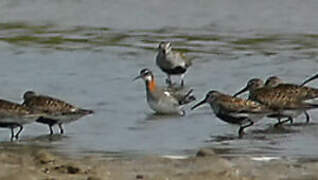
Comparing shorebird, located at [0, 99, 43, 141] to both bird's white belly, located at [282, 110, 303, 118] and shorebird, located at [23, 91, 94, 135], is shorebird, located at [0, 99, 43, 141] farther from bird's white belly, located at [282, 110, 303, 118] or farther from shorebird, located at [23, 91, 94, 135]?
bird's white belly, located at [282, 110, 303, 118]

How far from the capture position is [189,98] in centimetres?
1714

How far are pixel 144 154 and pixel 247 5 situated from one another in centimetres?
1534

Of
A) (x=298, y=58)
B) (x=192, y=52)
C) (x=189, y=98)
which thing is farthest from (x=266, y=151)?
(x=192, y=52)

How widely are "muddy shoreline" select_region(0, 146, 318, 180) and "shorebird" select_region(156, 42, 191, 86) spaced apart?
8.25 metres

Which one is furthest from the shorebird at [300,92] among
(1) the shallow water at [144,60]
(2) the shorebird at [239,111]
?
(2) the shorebird at [239,111]

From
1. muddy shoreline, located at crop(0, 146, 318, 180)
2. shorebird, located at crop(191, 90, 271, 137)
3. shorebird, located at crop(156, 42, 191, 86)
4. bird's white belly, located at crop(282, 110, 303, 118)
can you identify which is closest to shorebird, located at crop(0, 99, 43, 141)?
muddy shoreline, located at crop(0, 146, 318, 180)

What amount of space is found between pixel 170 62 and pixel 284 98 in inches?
212

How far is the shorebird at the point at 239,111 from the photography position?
47.5ft

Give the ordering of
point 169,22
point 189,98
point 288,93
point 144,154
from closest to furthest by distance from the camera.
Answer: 1. point 144,154
2. point 288,93
3. point 189,98
4. point 169,22

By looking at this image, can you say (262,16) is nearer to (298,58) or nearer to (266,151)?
(298,58)

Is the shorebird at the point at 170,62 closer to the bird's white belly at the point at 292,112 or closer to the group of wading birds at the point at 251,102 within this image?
the group of wading birds at the point at 251,102

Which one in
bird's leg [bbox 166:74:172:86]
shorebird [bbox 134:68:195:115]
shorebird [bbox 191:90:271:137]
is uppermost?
shorebird [bbox 191:90:271:137]

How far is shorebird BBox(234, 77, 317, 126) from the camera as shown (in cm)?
1506

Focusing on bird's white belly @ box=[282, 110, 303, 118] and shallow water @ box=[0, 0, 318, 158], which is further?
bird's white belly @ box=[282, 110, 303, 118]
